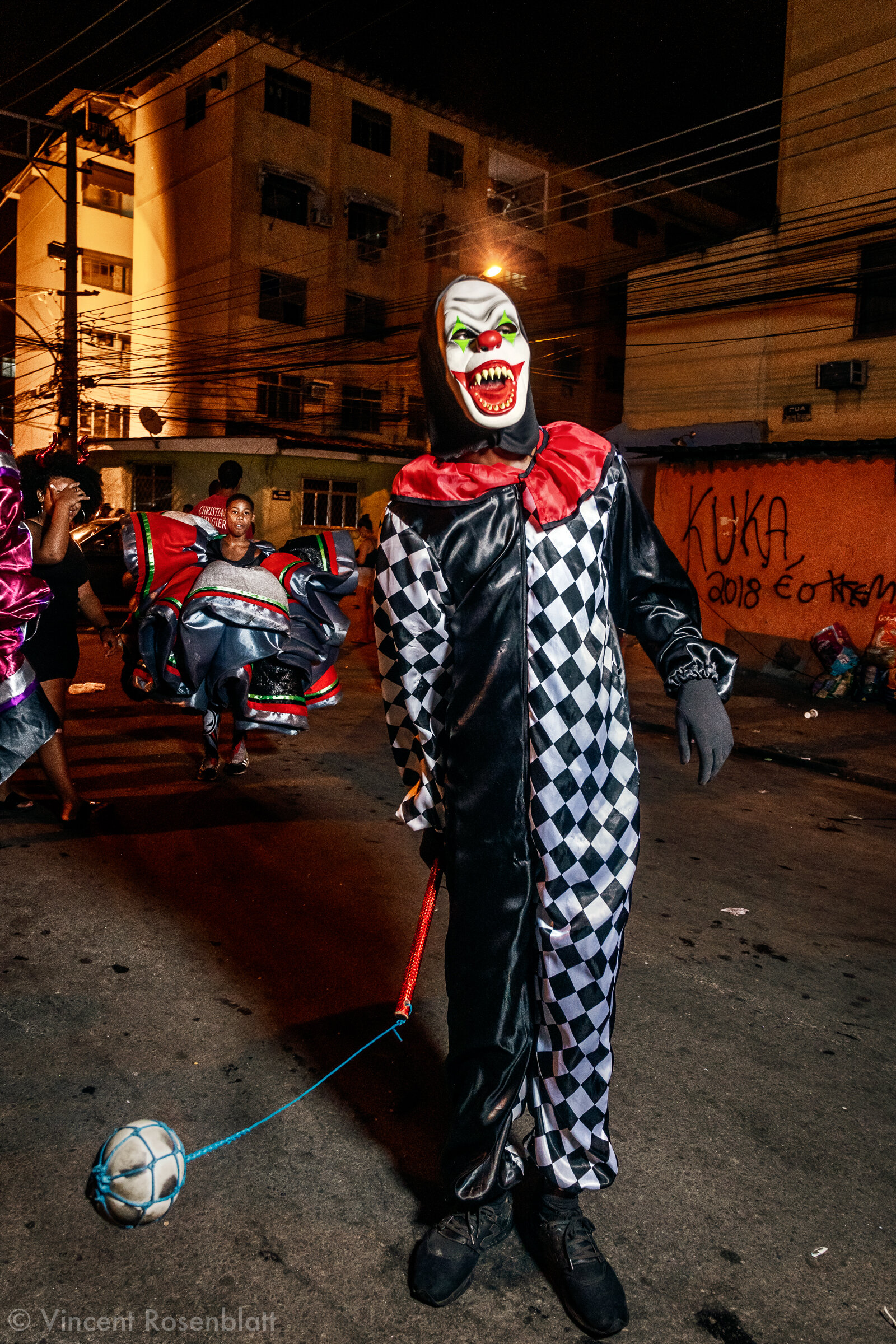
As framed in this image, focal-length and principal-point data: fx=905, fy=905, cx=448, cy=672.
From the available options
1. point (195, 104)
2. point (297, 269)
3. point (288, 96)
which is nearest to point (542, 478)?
point (297, 269)

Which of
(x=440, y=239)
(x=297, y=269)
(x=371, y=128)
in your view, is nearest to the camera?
(x=297, y=269)

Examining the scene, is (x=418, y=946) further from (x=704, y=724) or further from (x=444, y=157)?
(x=444, y=157)

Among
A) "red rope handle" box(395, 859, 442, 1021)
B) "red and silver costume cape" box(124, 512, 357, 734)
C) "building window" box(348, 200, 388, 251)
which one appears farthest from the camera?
"building window" box(348, 200, 388, 251)

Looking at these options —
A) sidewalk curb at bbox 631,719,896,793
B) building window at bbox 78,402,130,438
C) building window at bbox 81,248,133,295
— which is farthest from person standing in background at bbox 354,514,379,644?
building window at bbox 81,248,133,295

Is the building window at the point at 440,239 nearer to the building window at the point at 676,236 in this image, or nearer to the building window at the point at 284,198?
the building window at the point at 284,198

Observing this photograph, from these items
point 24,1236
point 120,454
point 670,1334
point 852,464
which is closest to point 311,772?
point 24,1236

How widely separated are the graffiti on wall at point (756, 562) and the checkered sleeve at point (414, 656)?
11.0m

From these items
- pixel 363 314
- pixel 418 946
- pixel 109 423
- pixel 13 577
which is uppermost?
pixel 363 314

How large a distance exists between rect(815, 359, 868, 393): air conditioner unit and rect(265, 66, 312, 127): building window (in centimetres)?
2213

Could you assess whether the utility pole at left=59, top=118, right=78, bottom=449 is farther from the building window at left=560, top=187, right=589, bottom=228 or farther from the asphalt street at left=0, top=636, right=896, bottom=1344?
the building window at left=560, top=187, right=589, bottom=228

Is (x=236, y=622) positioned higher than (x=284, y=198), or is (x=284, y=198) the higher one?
(x=284, y=198)

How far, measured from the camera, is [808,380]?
13828mm

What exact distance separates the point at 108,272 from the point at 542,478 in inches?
1424

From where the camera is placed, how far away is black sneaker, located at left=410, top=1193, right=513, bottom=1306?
196 cm
